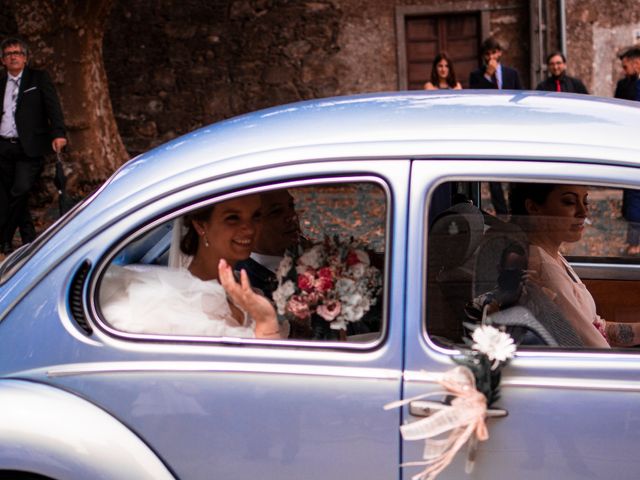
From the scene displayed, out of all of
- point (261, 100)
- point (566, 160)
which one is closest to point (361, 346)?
point (566, 160)

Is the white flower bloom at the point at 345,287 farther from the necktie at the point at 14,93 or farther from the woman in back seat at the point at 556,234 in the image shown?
the necktie at the point at 14,93

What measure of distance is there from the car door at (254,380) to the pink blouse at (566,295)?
568mm

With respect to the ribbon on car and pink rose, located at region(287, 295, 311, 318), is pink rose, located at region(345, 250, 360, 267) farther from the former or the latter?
the ribbon on car

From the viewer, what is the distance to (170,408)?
2.75 m

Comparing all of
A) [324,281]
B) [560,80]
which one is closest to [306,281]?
[324,281]

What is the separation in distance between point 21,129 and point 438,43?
8.40 meters

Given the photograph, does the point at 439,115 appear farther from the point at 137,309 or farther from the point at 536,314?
the point at 137,309

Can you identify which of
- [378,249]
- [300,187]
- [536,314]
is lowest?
[536,314]

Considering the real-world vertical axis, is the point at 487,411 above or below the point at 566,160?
below

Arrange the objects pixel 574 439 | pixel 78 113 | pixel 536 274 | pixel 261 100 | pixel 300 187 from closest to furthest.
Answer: pixel 574 439, pixel 300 187, pixel 536 274, pixel 78 113, pixel 261 100

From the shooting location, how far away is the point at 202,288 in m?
3.08

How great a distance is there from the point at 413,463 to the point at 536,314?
60 cm

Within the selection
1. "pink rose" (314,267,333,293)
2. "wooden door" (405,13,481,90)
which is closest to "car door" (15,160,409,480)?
"pink rose" (314,267,333,293)

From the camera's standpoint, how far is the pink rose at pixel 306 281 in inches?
118
